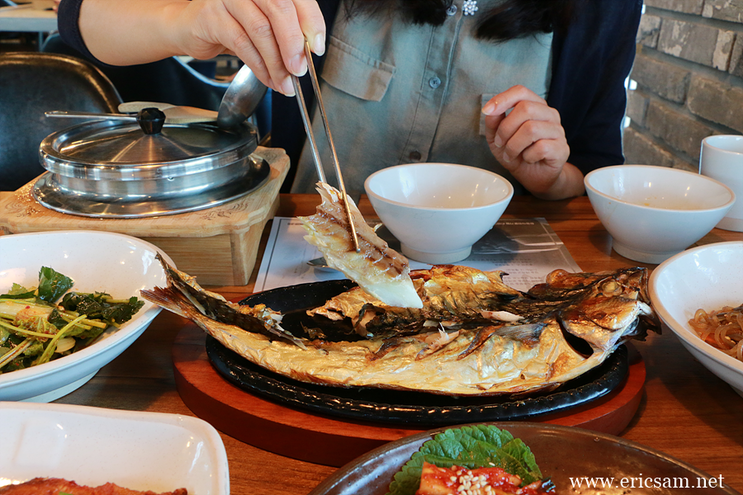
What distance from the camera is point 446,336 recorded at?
0.80m

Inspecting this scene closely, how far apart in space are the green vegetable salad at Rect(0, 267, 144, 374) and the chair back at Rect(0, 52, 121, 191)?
128 centimetres

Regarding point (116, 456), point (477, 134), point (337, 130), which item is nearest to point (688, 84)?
point (477, 134)

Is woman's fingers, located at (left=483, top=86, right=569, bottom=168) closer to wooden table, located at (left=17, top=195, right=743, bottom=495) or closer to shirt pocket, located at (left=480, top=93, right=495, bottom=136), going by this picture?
shirt pocket, located at (left=480, top=93, right=495, bottom=136)

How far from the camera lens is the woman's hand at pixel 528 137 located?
1387 millimetres

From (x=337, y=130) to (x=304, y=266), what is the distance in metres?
0.81

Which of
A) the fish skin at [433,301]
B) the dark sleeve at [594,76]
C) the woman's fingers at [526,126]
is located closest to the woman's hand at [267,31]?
the fish skin at [433,301]

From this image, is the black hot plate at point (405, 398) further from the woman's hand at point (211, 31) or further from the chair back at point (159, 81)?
the chair back at point (159, 81)

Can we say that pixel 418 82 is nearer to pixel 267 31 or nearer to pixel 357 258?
pixel 267 31

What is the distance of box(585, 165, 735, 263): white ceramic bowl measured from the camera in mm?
1163

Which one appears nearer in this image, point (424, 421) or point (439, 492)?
point (439, 492)

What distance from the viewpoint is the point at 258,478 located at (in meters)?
0.69

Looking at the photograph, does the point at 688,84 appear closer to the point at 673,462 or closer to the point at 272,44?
the point at 272,44

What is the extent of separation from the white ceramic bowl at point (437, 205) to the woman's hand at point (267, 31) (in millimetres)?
341

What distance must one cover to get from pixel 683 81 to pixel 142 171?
200cm
